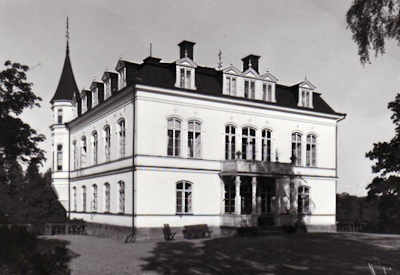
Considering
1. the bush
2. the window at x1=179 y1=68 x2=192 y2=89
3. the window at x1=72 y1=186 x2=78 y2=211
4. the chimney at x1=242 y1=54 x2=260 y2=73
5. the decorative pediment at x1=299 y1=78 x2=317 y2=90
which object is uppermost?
the chimney at x1=242 y1=54 x2=260 y2=73

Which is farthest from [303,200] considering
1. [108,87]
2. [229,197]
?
[108,87]

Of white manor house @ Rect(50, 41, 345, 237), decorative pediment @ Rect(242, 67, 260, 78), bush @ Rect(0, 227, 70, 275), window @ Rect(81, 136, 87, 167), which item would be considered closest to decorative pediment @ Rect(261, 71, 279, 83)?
white manor house @ Rect(50, 41, 345, 237)

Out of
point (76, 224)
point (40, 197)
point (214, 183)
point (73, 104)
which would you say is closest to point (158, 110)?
point (214, 183)

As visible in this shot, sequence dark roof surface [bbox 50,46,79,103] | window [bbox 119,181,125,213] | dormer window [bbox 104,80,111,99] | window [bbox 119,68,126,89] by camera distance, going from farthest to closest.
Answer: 1. dark roof surface [bbox 50,46,79,103]
2. dormer window [bbox 104,80,111,99]
3. window [bbox 119,68,126,89]
4. window [bbox 119,181,125,213]

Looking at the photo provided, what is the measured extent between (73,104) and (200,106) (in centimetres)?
1683

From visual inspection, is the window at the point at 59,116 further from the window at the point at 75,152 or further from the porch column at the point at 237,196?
the porch column at the point at 237,196

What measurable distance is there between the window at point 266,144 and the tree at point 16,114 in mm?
21743

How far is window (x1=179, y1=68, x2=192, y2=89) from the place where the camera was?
29141mm

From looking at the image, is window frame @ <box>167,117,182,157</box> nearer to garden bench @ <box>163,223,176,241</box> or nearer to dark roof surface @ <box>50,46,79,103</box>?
garden bench @ <box>163,223,176,241</box>

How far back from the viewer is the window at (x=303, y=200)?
3375cm

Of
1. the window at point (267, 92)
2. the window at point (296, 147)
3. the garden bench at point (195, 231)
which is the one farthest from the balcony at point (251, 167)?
the window at point (267, 92)

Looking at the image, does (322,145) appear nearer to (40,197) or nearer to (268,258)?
(268,258)

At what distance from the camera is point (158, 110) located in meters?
28.1

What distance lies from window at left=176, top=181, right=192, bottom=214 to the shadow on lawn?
17.0 ft
